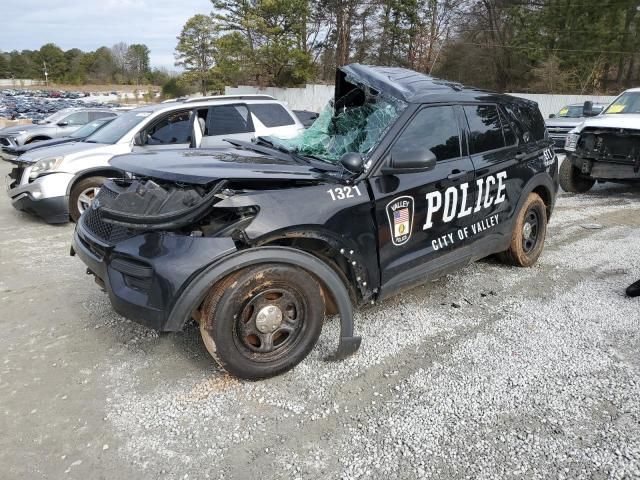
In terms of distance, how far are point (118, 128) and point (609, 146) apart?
7863 millimetres

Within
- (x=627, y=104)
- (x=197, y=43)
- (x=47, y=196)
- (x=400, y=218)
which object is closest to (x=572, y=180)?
(x=627, y=104)

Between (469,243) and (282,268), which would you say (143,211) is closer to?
(282,268)

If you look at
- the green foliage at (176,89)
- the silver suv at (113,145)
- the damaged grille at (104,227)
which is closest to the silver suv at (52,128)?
the silver suv at (113,145)

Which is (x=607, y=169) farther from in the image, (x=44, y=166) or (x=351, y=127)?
(x=44, y=166)

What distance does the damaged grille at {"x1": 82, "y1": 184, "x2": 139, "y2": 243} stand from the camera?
9.07 feet

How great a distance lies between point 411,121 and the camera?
10.8 feet

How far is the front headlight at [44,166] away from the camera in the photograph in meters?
6.27

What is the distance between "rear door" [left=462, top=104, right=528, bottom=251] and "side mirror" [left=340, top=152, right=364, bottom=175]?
1265 millimetres

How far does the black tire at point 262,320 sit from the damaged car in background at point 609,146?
7203mm

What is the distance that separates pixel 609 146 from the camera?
25.9ft

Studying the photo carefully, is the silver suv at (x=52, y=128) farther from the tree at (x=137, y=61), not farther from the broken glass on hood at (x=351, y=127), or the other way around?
the tree at (x=137, y=61)

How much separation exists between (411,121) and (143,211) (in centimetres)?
188

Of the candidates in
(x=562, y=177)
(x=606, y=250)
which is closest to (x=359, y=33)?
(x=562, y=177)

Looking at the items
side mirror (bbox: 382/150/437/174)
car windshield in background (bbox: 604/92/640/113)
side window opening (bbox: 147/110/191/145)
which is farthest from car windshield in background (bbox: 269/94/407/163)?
car windshield in background (bbox: 604/92/640/113)
